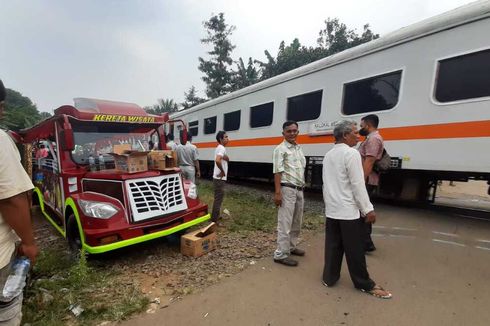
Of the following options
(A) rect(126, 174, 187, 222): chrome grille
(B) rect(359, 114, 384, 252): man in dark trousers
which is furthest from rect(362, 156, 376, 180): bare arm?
(A) rect(126, 174, 187, 222): chrome grille

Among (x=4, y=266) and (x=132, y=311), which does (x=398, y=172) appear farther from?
(x=4, y=266)

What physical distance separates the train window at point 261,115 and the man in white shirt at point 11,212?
7.15 meters

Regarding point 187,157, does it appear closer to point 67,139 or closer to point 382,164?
point 67,139

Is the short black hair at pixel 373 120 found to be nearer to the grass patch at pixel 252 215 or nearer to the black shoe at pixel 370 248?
the black shoe at pixel 370 248

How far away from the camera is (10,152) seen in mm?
1538

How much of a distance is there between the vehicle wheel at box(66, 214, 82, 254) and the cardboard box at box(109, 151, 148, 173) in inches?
35.9

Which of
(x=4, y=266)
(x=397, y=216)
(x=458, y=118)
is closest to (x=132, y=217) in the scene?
(x=4, y=266)

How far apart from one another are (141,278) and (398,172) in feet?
17.6

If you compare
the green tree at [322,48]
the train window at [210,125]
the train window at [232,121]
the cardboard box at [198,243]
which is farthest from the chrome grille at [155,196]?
the green tree at [322,48]

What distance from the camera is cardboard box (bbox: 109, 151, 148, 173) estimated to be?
381 cm

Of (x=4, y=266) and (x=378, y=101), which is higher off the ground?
(x=378, y=101)

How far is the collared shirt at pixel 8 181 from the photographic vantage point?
149cm

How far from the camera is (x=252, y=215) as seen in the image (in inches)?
235

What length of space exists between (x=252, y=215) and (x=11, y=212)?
15.5ft
